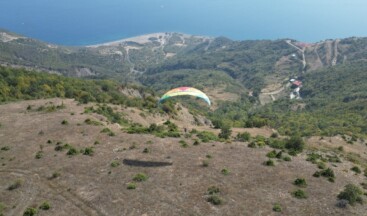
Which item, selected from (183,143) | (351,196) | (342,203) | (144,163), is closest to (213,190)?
(144,163)

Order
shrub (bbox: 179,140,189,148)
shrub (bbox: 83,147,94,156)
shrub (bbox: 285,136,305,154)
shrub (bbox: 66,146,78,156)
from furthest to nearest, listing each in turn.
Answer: shrub (bbox: 285,136,305,154), shrub (bbox: 179,140,189,148), shrub (bbox: 66,146,78,156), shrub (bbox: 83,147,94,156)

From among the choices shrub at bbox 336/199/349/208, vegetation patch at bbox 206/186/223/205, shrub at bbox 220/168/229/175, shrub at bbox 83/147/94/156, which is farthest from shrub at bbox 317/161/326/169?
shrub at bbox 83/147/94/156

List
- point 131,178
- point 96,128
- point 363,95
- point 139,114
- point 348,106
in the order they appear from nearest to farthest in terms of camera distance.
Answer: point 131,178 → point 96,128 → point 139,114 → point 348,106 → point 363,95

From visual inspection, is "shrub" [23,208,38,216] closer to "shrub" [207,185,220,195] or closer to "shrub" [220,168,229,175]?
"shrub" [207,185,220,195]

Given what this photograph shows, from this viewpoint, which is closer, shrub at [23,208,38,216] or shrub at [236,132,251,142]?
shrub at [23,208,38,216]

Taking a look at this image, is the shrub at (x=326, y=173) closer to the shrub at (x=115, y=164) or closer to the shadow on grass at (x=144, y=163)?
the shadow on grass at (x=144, y=163)

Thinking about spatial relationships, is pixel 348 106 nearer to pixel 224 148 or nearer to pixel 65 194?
pixel 224 148

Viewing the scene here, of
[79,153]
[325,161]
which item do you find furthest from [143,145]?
[325,161]

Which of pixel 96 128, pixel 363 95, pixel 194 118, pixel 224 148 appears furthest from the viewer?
pixel 363 95
